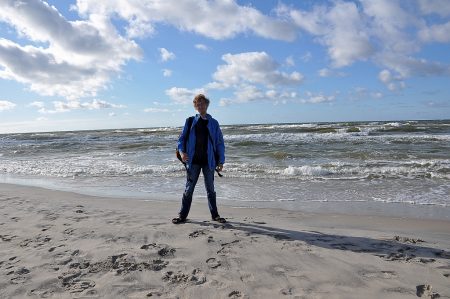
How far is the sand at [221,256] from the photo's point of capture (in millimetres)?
3174

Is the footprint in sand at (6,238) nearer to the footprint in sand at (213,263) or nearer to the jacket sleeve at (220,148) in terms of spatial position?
the footprint in sand at (213,263)

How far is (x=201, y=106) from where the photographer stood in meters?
5.16

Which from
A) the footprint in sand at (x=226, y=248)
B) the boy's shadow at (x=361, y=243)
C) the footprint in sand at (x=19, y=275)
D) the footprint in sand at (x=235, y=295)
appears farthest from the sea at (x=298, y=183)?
the footprint in sand at (x=19, y=275)

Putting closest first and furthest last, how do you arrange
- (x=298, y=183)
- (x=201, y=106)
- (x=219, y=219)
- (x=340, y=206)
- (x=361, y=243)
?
(x=361, y=243)
(x=201, y=106)
(x=219, y=219)
(x=340, y=206)
(x=298, y=183)

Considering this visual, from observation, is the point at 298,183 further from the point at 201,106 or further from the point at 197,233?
the point at 197,233

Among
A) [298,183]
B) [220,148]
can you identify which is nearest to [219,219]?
[220,148]

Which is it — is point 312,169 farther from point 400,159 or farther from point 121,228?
point 121,228

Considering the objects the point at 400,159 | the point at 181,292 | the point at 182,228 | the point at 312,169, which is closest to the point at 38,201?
the point at 182,228

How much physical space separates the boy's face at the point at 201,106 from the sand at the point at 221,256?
1.64 meters

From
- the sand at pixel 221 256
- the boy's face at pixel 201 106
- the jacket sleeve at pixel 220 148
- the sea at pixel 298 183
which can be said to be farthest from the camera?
the sea at pixel 298 183

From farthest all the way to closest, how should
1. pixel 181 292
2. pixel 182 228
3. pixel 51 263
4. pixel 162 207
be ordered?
pixel 162 207 < pixel 182 228 < pixel 51 263 < pixel 181 292

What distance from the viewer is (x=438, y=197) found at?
757cm

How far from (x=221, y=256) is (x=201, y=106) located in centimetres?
217

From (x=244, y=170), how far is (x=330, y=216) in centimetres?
551
